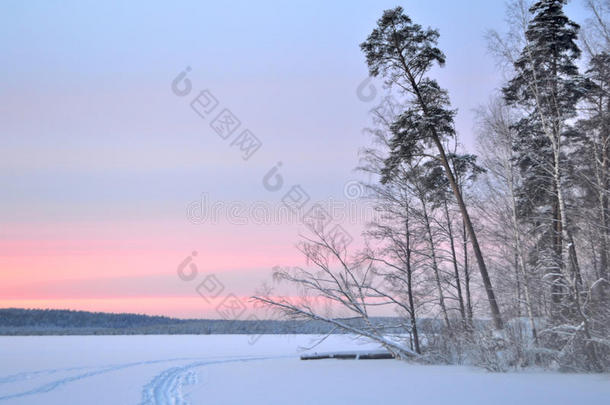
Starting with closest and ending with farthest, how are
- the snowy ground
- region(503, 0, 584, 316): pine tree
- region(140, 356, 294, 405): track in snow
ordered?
the snowy ground, region(140, 356, 294, 405): track in snow, region(503, 0, 584, 316): pine tree

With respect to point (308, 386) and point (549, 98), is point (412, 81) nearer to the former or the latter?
point (549, 98)

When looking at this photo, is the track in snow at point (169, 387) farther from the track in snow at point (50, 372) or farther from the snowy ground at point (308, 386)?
the track in snow at point (50, 372)

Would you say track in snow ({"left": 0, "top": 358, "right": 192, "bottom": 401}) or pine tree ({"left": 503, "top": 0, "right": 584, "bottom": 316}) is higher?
pine tree ({"left": 503, "top": 0, "right": 584, "bottom": 316})

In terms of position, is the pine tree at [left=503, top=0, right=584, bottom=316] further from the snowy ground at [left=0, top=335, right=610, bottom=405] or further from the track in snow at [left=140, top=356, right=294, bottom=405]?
the track in snow at [left=140, top=356, right=294, bottom=405]

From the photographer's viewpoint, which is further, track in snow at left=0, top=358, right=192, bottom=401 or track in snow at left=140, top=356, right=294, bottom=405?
track in snow at left=0, top=358, right=192, bottom=401

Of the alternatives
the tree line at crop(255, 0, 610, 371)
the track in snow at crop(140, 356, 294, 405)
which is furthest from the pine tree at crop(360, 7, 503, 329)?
the track in snow at crop(140, 356, 294, 405)

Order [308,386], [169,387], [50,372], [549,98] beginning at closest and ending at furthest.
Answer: [308,386]
[169,387]
[549,98]
[50,372]

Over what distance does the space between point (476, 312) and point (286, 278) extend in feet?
25.6

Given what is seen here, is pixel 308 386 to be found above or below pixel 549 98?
below

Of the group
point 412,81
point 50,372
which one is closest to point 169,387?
point 50,372

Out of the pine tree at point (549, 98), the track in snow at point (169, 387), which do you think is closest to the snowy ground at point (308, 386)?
the track in snow at point (169, 387)

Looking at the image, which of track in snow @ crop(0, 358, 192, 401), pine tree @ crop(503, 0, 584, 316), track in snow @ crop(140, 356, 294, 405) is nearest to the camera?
track in snow @ crop(140, 356, 294, 405)

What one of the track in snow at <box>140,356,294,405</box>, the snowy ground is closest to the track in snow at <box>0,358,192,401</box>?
the snowy ground

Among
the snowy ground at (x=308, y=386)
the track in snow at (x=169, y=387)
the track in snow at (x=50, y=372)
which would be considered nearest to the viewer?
the snowy ground at (x=308, y=386)
